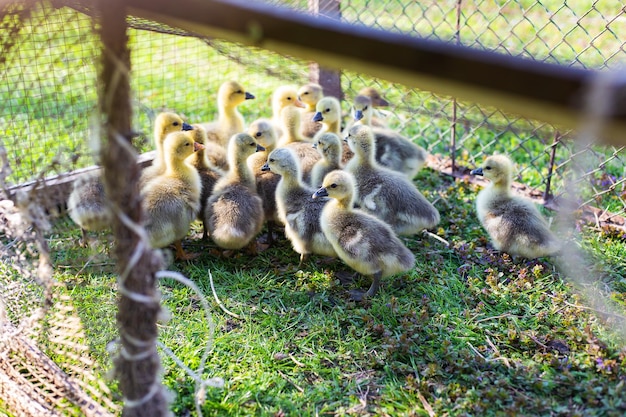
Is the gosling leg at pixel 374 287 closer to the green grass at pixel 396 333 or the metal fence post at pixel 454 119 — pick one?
the green grass at pixel 396 333

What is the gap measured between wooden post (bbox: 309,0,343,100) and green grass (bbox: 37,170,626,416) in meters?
1.80

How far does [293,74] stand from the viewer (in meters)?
3.61

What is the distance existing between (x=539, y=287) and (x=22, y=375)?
2668 mm

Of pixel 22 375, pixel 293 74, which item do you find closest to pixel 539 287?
pixel 293 74

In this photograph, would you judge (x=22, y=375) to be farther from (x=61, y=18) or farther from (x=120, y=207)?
(x=61, y=18)

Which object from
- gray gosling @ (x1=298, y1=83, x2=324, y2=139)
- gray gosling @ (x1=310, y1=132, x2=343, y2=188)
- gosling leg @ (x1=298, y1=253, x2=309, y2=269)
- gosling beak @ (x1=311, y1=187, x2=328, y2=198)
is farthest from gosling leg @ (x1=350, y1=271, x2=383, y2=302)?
gray gosling @ (x1=298, y1=83, x2=324, y2=139)

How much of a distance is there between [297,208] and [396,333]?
100 centimetres

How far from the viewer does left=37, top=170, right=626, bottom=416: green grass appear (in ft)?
8.93

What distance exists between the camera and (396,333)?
124 inches

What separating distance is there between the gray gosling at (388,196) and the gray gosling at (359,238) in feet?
0.98

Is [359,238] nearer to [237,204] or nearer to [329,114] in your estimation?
[237,204]

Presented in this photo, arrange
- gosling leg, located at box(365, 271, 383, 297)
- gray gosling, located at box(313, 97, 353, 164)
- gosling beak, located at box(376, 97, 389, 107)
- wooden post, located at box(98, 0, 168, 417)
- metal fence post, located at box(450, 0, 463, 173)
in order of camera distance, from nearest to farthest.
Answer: wooden post, located at box(98, 0, 168, 417) → gosling leg, located at box(365, 271, 383, 297) → metal fence post, located at box(450, 0, 463, 173) → gray gosling, located at box(313, 97, 353, 164) → gosling beak, located at box(376, 97, 389, 107)

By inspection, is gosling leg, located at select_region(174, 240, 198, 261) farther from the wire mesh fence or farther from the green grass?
the wire mesh fence

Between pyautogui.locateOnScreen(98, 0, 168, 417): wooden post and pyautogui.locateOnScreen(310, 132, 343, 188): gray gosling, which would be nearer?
pyautogui.locateOnScreen(98, 0, 168, 417): wooden post
